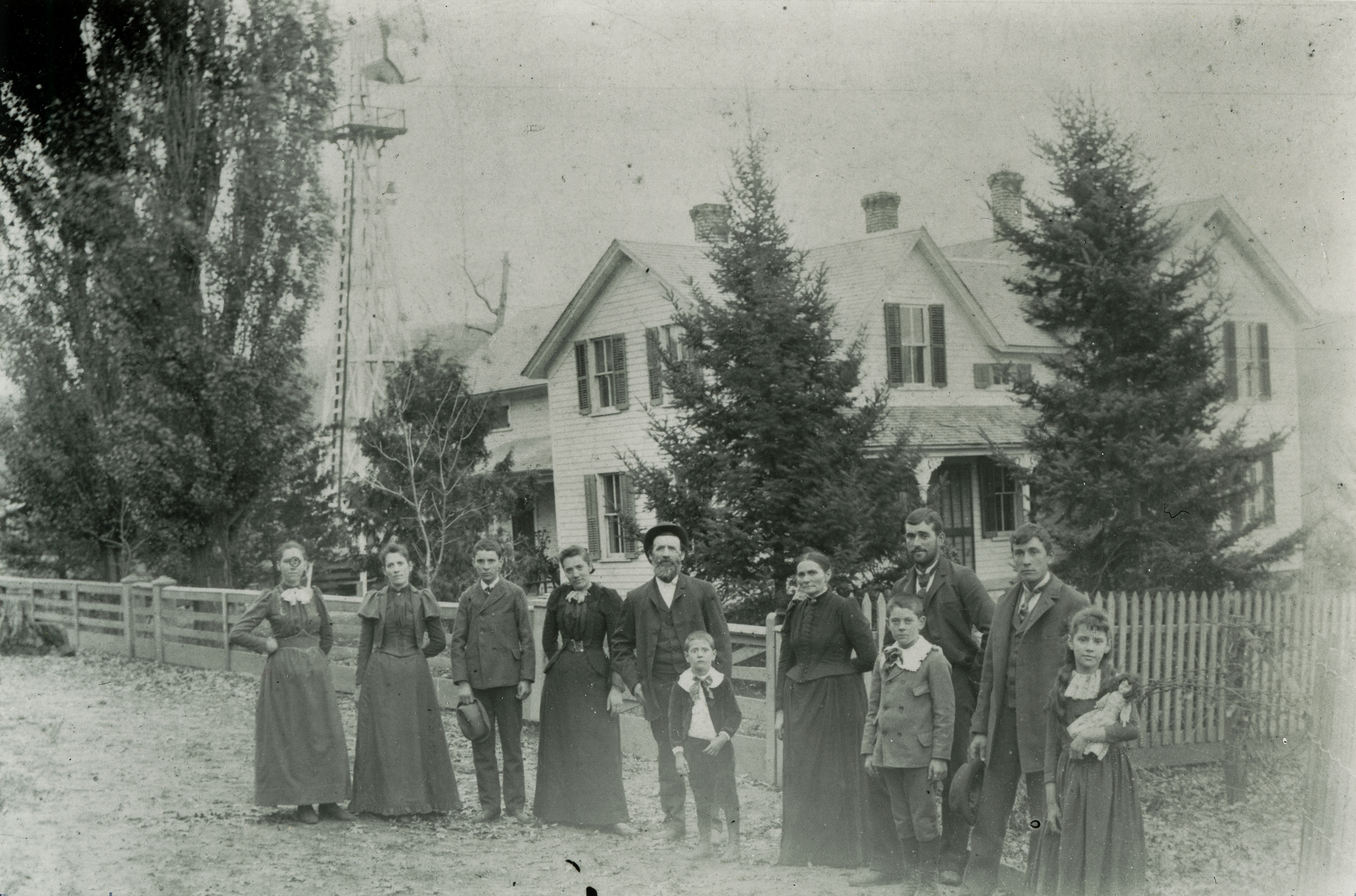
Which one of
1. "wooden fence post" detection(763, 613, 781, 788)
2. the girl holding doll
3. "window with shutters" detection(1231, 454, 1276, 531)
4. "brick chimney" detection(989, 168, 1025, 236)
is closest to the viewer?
the girl holding doll

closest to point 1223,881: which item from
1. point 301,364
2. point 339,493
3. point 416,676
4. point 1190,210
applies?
point 416,676

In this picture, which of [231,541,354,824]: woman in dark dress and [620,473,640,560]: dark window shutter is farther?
[620,473,640,560]: dark window shutter

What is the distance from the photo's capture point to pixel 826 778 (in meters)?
6.25

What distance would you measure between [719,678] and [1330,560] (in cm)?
1421

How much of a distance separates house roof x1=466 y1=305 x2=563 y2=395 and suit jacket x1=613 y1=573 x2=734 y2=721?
61.5 feet

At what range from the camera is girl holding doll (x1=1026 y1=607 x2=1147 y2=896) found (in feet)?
16.2

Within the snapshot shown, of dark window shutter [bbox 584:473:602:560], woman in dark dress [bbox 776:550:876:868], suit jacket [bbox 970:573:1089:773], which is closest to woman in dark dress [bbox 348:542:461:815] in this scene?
woman in dark dress [bbox 776:550:876:868]

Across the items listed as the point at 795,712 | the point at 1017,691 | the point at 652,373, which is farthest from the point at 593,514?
the point at 1017,691

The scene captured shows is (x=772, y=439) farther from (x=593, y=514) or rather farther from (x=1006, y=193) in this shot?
(x=1006, y=193)

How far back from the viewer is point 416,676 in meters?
7.85

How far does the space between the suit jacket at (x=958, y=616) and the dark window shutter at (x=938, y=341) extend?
16352mm

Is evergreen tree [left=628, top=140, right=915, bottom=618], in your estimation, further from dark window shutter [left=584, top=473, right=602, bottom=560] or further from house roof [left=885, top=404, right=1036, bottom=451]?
dark window shutter [left=584, top=473, right=602, bottom=560]

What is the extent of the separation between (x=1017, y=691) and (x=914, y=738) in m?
0.54

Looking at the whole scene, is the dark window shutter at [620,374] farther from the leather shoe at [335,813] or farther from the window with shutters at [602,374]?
the leather shoe at [335,813]
